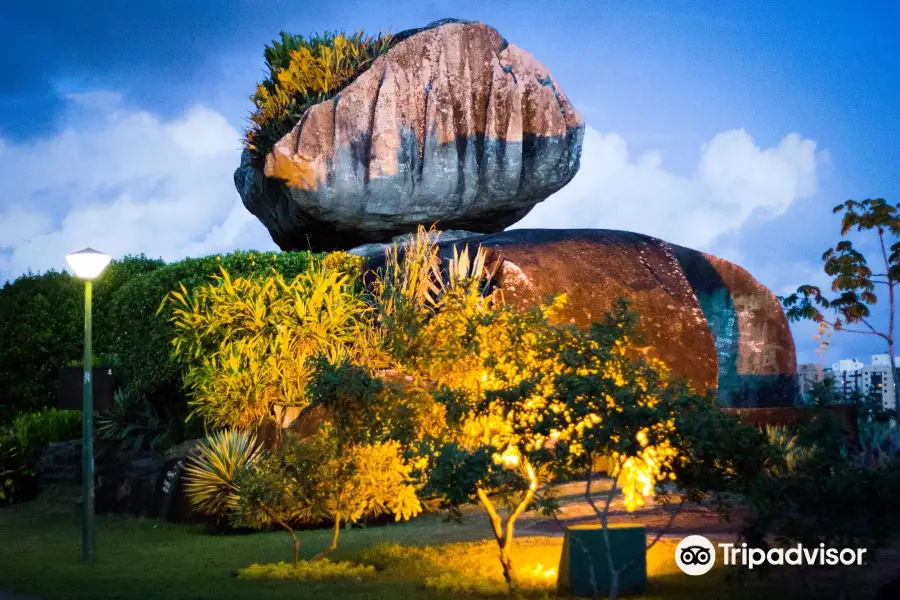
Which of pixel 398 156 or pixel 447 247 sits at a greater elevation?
pixel 398 156

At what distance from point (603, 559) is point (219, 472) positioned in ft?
25.4

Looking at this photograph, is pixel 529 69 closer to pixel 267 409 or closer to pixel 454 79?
pixel 454 79

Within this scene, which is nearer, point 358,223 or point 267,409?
point 267,409

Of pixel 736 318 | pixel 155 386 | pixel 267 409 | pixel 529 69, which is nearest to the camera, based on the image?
pixel 267 409

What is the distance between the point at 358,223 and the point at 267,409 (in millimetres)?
10526

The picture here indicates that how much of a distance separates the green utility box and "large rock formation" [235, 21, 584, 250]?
17695mm

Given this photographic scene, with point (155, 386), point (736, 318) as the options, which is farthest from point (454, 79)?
point (155, 386)

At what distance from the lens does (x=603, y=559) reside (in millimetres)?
8445

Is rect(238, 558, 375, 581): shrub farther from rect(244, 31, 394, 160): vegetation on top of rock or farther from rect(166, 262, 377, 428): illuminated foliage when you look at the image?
rect(244, 31, 394, 160): vegetation on top of rock

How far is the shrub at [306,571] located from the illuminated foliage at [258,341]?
538 cm

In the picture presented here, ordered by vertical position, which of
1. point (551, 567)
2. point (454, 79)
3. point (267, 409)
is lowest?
point (551, 567)

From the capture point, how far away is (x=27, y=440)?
1986 cm

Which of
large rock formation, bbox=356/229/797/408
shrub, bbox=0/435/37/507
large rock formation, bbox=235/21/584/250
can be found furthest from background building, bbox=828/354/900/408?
shrub, bbox=0/435/37/507

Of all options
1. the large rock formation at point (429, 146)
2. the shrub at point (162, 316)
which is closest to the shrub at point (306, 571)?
the shrub at point (162, 316)
